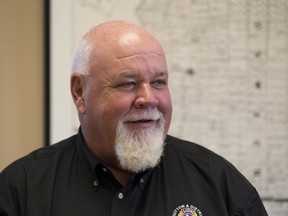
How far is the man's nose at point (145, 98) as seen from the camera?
1.03 m

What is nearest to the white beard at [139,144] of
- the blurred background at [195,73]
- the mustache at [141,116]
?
the mustache at [141,116]

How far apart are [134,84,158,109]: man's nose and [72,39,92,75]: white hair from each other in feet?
0.54

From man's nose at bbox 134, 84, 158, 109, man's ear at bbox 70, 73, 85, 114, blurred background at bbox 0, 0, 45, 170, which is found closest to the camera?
man's nose at bbox 134, 84, 158, 109

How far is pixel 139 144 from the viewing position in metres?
1.07

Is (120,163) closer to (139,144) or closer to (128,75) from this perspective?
(139,144)

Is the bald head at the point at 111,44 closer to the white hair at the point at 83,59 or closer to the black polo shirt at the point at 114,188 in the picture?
the white hair at the point at 83,59

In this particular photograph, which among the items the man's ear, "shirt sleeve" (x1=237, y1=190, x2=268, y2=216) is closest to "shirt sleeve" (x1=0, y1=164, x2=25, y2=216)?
the man's ear

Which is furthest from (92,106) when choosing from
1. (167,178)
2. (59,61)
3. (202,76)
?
(202,76)

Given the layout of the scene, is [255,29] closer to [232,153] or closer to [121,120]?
[232,153]

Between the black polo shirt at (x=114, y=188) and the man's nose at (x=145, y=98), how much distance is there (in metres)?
0.20

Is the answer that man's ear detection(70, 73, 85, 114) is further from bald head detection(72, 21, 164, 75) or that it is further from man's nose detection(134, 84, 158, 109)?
man's nose detection(134, 84, 158, 109)

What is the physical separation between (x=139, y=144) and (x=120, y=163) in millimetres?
74

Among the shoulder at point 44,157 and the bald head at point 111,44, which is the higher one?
the bald head at point 111,44

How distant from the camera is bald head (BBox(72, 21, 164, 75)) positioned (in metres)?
1.06
